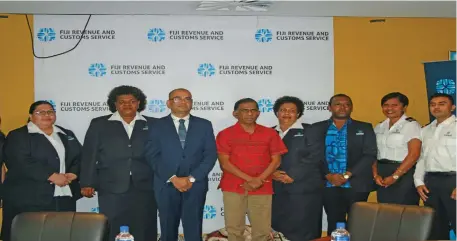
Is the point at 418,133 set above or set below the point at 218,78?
Result: below

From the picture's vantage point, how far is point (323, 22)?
6730 millimetres

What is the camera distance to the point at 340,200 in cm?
584

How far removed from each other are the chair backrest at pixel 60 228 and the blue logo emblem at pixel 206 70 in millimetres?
3411

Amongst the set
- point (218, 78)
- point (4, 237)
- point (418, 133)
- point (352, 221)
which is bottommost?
point (4, 237)

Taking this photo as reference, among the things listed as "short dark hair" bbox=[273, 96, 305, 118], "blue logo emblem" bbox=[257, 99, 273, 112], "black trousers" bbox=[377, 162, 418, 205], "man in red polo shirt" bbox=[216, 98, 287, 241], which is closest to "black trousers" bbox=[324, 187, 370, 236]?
"black trousers" bbox=[377, 162, 418, 205]

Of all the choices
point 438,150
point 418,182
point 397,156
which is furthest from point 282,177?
point 438,150

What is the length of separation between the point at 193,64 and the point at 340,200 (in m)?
2.21

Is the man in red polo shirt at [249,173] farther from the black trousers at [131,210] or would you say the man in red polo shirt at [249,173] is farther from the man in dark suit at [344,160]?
the black trousers at [131,210]

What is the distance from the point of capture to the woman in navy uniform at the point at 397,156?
5.66 meters

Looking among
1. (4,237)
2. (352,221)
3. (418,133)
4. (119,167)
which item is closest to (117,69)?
(119,167)

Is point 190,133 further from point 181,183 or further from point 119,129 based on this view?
point 119,129

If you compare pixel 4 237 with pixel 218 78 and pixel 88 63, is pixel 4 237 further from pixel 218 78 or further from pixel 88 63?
pixel 218 78

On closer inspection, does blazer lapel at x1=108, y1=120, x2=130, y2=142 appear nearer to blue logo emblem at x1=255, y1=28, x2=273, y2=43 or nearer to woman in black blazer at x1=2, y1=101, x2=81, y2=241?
woman in black blazer at x1=2, y1=101, x2=81, y2=241

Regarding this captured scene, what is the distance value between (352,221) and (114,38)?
3.81 metres
